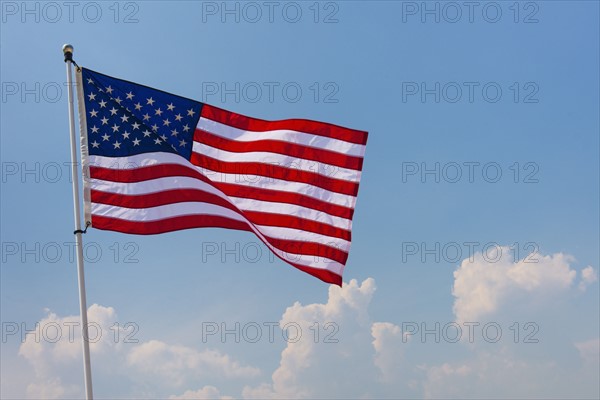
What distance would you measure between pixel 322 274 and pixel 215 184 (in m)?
3.94

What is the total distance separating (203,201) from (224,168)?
1356 mm

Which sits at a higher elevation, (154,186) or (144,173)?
(144,173)

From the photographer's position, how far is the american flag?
65.3ft

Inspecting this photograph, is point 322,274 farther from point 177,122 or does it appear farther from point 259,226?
point 177,122

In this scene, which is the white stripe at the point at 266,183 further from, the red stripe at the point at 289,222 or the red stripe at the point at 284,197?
the red stripe at the point at 289,222

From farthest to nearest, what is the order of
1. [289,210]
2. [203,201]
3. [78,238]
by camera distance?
[289,210], [203,201], [78,238]

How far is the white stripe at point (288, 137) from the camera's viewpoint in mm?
21109

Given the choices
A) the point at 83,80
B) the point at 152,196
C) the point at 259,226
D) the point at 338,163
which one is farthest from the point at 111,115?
the point at 338,163

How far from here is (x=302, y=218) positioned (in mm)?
20906

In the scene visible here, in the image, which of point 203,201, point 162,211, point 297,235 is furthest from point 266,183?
point 162,211

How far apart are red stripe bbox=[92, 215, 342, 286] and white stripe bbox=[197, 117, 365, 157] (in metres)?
2.57

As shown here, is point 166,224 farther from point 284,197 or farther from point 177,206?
point 284,197

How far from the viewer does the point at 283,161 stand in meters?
21.2

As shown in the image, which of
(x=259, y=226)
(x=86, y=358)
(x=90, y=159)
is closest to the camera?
(x=86, y=358)
